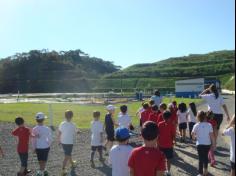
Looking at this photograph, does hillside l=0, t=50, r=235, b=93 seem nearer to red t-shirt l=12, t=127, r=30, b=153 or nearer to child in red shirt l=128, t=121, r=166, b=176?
red t-shirt l=12, t=127, r=30, b=153

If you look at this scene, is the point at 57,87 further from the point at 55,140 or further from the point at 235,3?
the point at 235,3

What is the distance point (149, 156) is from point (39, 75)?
343 feet

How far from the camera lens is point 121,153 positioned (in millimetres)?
6117

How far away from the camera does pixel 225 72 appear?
114 meters

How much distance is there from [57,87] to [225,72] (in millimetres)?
46290

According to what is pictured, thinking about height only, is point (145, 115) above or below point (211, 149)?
above

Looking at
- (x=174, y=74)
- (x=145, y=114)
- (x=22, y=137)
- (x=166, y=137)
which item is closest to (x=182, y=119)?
(x=145, y=114)

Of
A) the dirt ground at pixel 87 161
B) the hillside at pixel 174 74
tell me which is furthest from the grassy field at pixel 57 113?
the hillside at pixel 174 74

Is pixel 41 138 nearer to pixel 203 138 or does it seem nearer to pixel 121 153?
pixel 203 138

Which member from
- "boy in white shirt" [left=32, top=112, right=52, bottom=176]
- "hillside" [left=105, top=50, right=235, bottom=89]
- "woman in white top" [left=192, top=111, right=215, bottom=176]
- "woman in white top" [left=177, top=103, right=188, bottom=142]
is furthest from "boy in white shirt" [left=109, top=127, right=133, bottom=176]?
"hillside" [left=105, top=50, right=235, bottom=89]

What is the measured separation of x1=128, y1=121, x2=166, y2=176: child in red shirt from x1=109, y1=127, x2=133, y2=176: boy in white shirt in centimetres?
68

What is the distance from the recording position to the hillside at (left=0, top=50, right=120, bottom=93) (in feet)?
324

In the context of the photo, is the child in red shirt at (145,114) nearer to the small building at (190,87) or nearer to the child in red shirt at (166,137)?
the child in red shirt at (166,137)

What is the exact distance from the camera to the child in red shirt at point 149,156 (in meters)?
5.32
